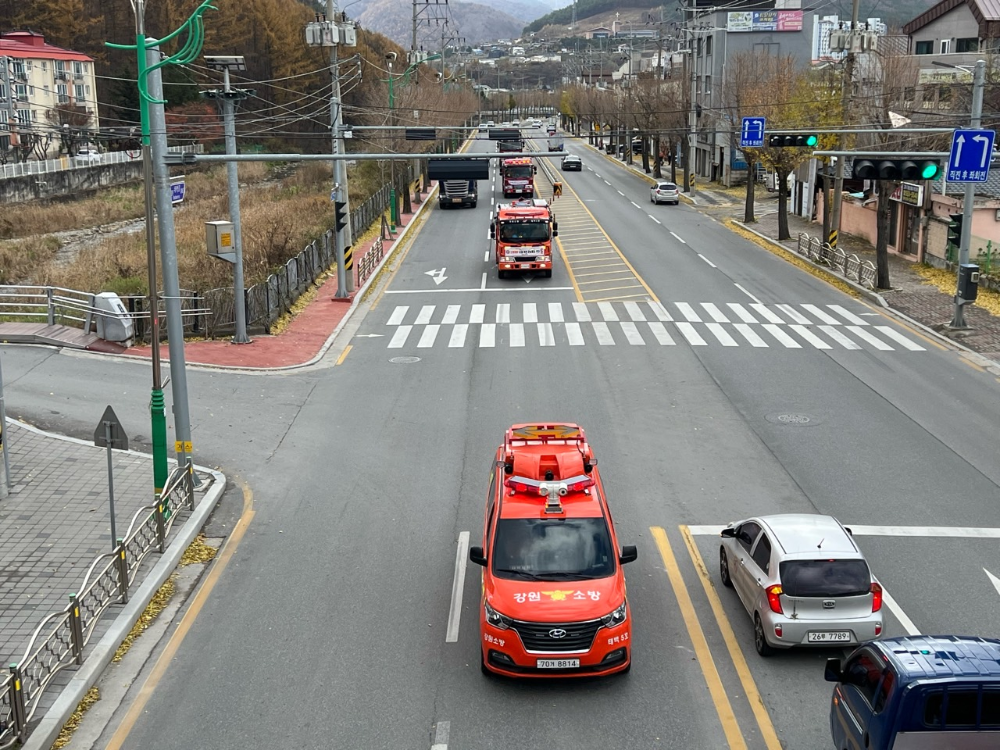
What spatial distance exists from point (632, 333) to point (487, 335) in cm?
427

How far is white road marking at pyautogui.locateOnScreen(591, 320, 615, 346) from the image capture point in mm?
29531

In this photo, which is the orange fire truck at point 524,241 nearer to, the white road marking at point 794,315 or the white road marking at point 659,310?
the white road marking at point 659,310

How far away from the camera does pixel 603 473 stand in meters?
18.9

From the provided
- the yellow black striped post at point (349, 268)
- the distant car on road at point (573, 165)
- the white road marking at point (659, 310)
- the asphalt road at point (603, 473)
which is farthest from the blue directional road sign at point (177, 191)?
the distant car on road at point (573, 165)

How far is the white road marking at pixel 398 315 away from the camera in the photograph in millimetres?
32812

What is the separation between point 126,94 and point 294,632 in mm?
93792

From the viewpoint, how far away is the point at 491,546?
12711mm

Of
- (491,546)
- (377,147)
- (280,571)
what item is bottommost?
(280,571)

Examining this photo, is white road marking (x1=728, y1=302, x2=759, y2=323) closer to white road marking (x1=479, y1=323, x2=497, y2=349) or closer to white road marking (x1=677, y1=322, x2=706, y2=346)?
white road marking (x1=677, y1=322, x2=706, y2=346)

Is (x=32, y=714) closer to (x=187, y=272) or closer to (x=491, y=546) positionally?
(x=491, y=546)

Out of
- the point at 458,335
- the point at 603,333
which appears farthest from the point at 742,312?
the point at 458,335

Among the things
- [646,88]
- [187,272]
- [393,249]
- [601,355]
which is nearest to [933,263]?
[601,355]

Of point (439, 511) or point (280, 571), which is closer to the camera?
point (280, 571)

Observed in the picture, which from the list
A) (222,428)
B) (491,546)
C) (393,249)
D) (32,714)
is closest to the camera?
(32,714)
